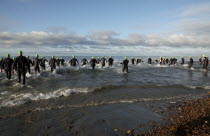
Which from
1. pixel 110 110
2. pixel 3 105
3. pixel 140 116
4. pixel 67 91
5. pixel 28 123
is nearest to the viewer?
pixel 28 123

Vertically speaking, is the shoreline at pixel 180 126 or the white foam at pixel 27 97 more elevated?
the shoreline at pixel 180 126

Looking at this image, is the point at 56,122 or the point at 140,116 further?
the point at 140,116

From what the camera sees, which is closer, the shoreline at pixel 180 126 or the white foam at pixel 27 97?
the shoreline at pixel 180 126

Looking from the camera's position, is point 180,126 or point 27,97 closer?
point 180,126

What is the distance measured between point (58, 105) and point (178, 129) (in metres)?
5.59

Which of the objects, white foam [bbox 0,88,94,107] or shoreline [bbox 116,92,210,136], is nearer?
shoreline [bbox 116,92,210,136]

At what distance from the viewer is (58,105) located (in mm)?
7926

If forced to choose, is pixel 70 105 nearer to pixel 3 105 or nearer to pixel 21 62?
pixel 3 105

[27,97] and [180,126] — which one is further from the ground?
[180,126]

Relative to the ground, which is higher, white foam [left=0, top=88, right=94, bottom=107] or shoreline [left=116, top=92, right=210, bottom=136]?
shoreline [left=116, top=92, right=210, bottom=136]

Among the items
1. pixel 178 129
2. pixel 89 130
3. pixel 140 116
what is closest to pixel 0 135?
pixel 89 130

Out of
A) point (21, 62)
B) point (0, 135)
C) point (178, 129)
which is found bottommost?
point (0, 135)

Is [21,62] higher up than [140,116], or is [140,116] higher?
[21,62]

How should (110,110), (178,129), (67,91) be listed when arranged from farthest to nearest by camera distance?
1. (67,91)
2. (110,110)
3. (178,129)
